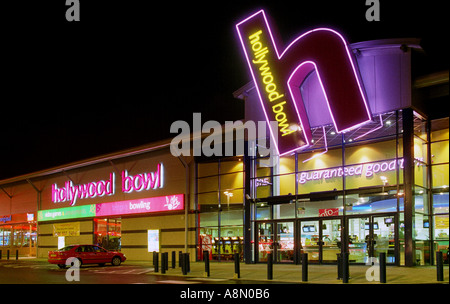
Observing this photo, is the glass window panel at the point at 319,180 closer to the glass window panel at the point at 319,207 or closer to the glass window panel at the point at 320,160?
the glass window panel at the point at 320,160

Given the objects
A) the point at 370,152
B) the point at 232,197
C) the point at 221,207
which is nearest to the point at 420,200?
the point at 370,152

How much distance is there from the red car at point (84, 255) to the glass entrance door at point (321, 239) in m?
10.5

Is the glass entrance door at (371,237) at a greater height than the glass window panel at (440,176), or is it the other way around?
the glass window panel at (440,176)

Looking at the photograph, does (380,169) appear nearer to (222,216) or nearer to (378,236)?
(378,236)

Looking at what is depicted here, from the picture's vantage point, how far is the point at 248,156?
2644 centimetres

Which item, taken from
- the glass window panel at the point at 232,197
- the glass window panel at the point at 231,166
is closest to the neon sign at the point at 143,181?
the glass window panel at the point at 231,166

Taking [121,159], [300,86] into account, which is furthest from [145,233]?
[300,86]

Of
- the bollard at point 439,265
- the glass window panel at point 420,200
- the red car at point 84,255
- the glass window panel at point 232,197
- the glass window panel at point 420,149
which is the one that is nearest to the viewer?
the bollard at point 439,265

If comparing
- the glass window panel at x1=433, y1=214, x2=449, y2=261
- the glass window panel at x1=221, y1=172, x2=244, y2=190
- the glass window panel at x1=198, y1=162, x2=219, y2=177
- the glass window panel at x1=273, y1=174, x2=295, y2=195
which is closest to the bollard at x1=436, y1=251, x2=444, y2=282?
the glass window panel at x1=433, y1=214, x2=449, y2=261

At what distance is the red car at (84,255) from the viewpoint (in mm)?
25906

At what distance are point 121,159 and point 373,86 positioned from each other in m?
18.1

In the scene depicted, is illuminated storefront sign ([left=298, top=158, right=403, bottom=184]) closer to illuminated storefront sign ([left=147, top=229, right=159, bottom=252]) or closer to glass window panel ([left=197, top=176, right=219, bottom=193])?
glass window panel ([left=197, top=176, right=219, bottom=193])

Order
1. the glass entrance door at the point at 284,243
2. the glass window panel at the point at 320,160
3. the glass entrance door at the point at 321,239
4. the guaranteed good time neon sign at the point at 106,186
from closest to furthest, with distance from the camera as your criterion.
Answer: the glass entrance door at the point at 321,239 → the glass window panel at the point at 320,160 → the glass entrance door at the point at 284,243 → the guaranteed good time neon sign at the point at 106,186
